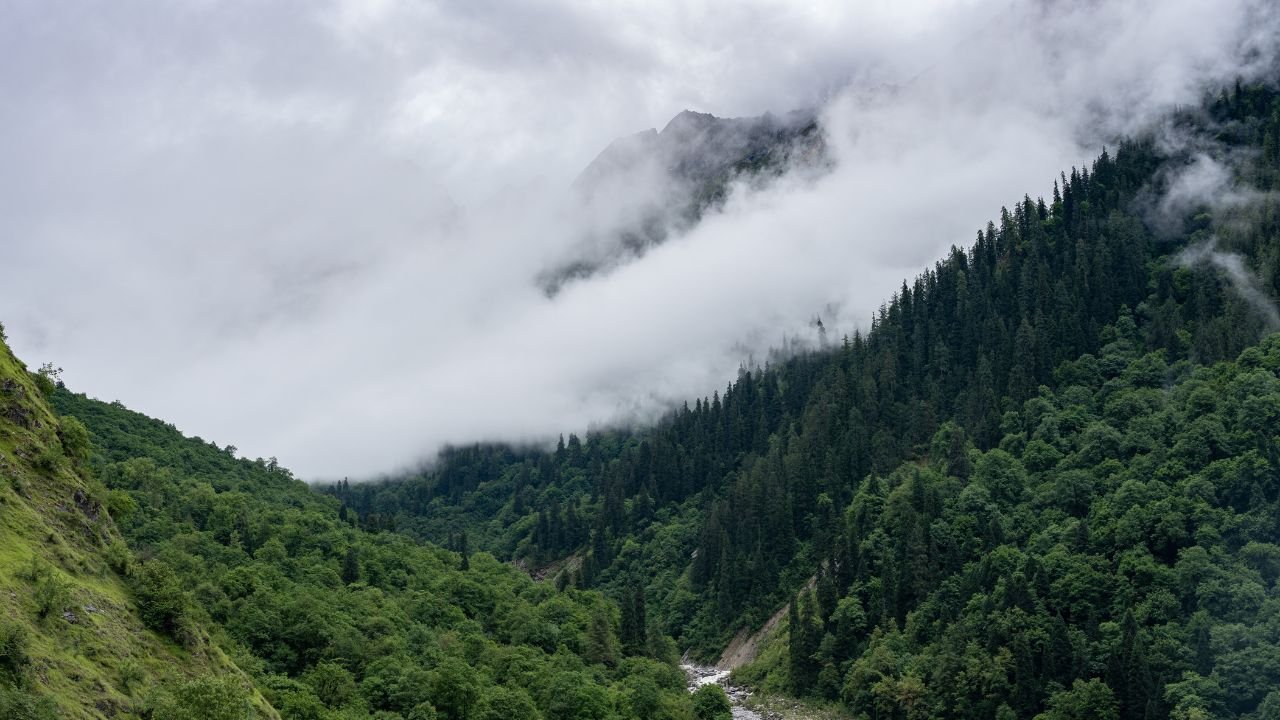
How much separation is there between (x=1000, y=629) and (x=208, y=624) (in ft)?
410

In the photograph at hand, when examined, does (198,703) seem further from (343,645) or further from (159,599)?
(343,645)

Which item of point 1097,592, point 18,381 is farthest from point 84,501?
point 1097,592

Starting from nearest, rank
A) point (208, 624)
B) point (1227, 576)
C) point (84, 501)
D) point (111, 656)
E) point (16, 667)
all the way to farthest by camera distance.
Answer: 1. point (16, 667)
2. point (111, 656)
3. point (84, 501)
4. point (208, 624)
5. point (1227, 576)

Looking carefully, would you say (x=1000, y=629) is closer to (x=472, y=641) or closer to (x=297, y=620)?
(x=472, y=641)

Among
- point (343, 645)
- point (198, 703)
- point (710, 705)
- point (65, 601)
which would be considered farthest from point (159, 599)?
point (710, 705)

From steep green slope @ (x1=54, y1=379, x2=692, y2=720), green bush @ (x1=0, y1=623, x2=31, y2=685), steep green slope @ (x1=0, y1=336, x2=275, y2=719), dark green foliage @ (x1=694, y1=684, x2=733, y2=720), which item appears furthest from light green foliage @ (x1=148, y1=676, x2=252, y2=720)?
dark green foliage @ (x1=694, y1=684, x2=733, y2=720)

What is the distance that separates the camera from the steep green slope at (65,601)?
81625 millimetres

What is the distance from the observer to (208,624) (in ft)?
455

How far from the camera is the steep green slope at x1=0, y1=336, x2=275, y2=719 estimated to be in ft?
268

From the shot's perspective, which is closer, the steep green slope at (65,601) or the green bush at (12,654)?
the green bush at (12,654)

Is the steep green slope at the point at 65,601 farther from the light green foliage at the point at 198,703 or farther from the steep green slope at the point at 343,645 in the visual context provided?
the steep green slope at the point at 343,645

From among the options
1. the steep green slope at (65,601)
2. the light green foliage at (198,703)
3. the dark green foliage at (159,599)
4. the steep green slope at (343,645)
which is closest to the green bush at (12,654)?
the steep green slope at (65,601)

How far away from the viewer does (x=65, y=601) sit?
89.2m

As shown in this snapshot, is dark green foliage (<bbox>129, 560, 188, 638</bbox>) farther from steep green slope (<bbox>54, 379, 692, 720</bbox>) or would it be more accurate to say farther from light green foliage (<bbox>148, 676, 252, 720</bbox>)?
steep green slope (<bbox>54, 379, 692, 720</bbox>)
